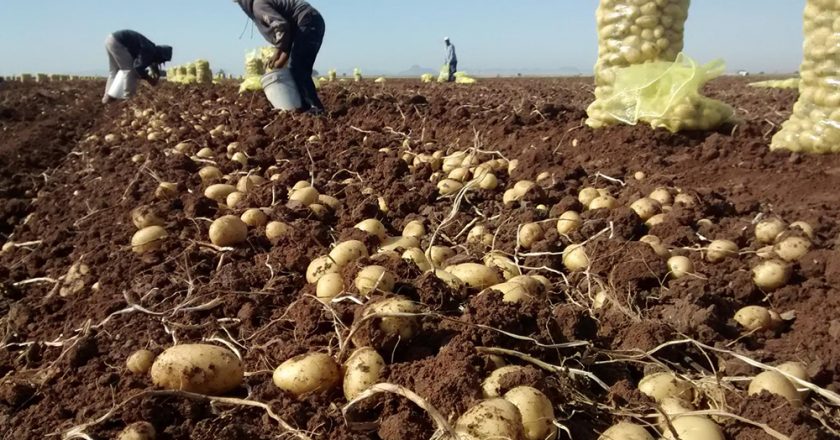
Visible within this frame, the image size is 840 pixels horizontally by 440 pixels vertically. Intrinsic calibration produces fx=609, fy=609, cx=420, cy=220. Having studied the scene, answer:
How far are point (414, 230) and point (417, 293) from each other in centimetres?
116

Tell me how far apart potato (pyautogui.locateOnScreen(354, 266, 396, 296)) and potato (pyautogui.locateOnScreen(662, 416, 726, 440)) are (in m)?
1.10

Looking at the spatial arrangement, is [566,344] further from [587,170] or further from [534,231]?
[587,170]

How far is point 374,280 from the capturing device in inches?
93.2

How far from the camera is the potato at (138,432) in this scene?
68.4 inches

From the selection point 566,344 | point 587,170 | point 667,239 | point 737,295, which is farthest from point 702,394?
point 587,170

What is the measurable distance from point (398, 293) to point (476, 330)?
457 mm

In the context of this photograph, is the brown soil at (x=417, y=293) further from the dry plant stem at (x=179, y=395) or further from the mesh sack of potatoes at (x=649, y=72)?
the mesh sack of potatoes at (x=649, y=72)

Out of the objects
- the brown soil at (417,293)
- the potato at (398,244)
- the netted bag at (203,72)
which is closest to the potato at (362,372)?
the brown soil at (417,293)

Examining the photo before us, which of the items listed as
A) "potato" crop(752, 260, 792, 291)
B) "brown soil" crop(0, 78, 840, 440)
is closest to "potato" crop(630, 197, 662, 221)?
"brown soil" crop(0, 78, 840, 440)

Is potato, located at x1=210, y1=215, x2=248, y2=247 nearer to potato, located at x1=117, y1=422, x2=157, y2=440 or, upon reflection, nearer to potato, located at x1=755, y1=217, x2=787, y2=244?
potato, located at x1=117, y1=422, x2=157, y2=440

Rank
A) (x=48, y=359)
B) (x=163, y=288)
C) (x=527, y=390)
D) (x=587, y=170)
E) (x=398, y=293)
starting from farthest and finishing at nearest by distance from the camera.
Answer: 1. (x=587, y=170)
2. (x=163, y=288)
3. (x=48, y=359)
4. (x=398, y=293)
5. (x=527, y=390)

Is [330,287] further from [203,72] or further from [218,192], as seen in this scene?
[203,72]

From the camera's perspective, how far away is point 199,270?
10.3 ft

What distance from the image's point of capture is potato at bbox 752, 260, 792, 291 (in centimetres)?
275
